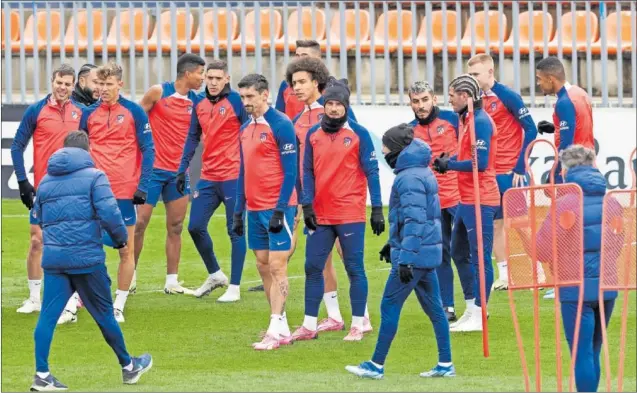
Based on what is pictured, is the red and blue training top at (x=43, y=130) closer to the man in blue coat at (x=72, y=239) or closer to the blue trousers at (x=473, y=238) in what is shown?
the man in blue coat at (x=72, y=239)

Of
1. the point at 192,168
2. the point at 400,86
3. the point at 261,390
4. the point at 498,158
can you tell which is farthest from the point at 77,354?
the point at 400,86

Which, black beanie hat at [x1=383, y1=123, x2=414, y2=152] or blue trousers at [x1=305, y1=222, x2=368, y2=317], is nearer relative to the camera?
black beanie hat at [x1=383, y1=123, x2=414, y2=152]

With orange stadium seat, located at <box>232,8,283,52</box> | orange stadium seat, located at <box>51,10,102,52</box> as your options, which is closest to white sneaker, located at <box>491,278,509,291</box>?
orange stadium seat, located at <box>232,8,283,52</box>

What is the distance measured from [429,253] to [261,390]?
4.51 ft

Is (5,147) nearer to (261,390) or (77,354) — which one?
(77,354)

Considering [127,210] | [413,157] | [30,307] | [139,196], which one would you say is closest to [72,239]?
[413,157]

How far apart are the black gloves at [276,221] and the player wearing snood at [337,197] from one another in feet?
0.71

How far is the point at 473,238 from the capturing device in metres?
11.7

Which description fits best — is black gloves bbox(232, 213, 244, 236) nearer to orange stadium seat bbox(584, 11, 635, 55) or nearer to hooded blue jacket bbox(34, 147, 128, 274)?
hooded blue jacket bbox(34, 147, 128, 274)

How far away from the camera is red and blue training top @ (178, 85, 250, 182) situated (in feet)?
42.4

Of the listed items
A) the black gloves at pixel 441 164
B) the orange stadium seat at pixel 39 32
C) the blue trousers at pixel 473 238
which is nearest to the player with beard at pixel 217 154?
the blue trousers at pixel 473 238

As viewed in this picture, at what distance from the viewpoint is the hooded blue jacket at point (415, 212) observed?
9.64 metres

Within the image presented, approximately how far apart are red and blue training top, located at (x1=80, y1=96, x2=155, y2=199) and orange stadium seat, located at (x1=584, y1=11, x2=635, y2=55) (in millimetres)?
9597

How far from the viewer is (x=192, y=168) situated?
19.2m
